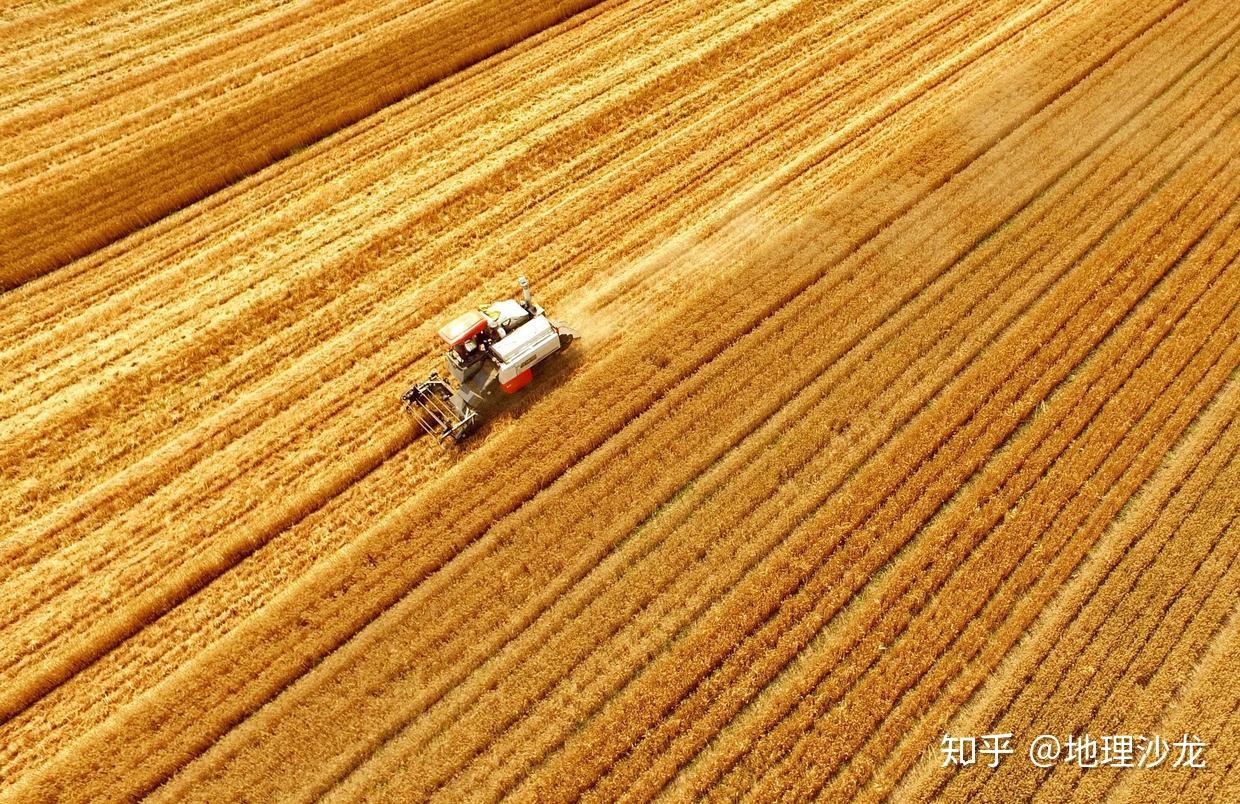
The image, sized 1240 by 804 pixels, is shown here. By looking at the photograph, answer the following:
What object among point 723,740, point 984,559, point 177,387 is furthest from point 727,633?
point 177,387

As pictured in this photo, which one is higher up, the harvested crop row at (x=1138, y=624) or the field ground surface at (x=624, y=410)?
the field ground surface at (x=624, y=410)

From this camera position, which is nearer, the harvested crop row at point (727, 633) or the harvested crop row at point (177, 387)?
the harvested crop row at point (727, 633)

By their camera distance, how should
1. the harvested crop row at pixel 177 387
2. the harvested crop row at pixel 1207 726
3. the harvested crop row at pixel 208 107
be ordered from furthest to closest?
the harvested crop row at pixel 208 107
the harvested crop row at pixel 177 387
the harvested crop row at pixel 1207 726

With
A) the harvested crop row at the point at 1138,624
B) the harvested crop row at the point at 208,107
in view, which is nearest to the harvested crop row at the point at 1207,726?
the harvested crop row at the point at 1138,624

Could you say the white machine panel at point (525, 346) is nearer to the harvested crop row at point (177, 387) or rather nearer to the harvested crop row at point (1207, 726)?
the harvested crop row at point (177, 387)

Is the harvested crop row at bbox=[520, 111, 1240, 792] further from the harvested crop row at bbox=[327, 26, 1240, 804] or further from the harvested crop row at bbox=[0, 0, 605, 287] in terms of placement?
the harvested crop row at bbox=[0, 0, 605, 287]

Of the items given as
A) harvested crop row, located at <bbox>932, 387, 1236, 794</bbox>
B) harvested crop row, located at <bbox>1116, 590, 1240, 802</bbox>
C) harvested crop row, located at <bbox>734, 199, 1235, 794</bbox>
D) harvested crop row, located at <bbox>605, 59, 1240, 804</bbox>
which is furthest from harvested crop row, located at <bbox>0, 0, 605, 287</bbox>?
harvested crop row, located at <bbox>1116, 590, 1240, 802</bbox>

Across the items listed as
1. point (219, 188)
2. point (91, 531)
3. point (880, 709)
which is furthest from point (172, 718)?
point (219, 188)

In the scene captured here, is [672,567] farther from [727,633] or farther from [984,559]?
[984,559]
